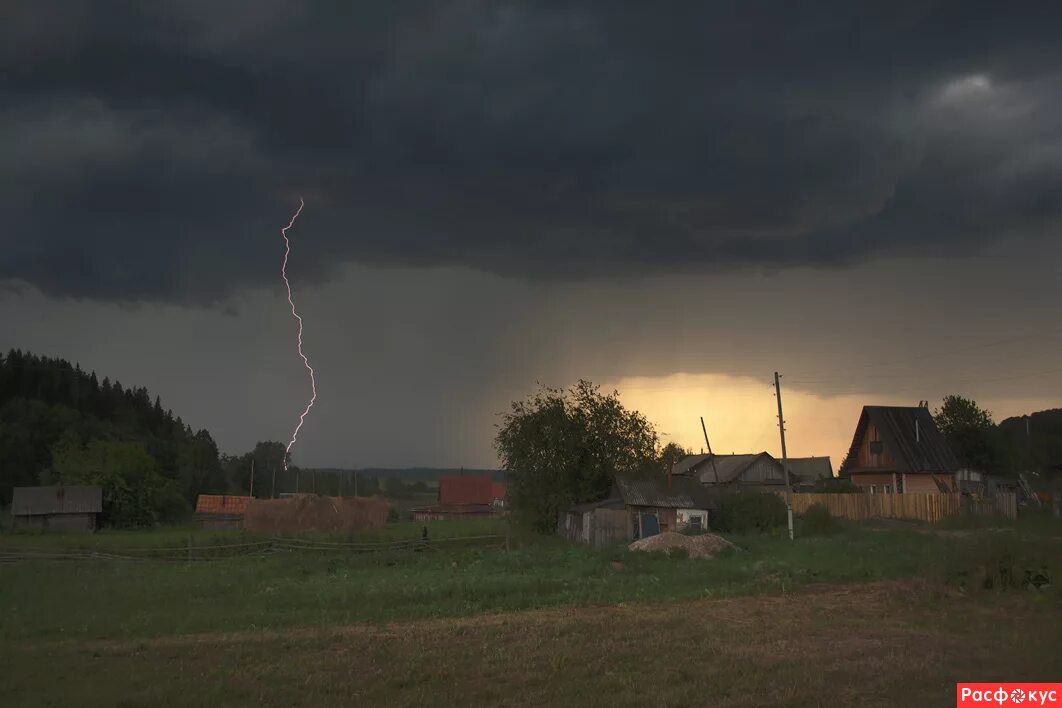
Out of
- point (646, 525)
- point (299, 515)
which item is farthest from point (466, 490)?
point (646, 525)

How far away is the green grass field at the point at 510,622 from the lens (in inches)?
551

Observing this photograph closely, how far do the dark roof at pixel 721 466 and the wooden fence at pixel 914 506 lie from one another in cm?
2528

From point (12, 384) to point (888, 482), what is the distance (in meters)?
133

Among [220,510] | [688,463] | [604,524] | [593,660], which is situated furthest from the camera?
[688,463]

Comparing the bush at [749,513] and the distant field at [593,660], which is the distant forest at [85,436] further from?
the distant field at [593,660]

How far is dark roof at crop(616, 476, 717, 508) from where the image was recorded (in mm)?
49562

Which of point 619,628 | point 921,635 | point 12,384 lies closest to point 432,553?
point 619,628

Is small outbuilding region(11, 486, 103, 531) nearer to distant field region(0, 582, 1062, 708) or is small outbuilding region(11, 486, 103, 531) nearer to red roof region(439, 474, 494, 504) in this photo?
red roof region(439, 474, 494, 504)

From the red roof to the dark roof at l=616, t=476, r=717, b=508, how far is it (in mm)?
59286

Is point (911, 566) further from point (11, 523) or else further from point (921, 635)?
point (11, 523)

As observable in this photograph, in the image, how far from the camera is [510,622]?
68.2 feet

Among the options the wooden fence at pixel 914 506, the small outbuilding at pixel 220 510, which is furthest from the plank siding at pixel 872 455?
the small outbuilding at pixel 220 510

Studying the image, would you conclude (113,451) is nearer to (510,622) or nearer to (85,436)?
(85,436)

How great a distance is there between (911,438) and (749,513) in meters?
21.8
